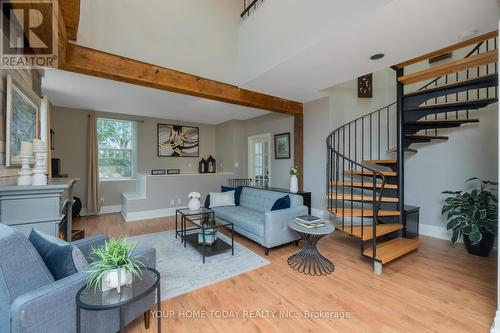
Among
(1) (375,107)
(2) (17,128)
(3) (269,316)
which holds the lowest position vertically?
(3) (269,316)

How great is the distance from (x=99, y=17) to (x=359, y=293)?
13.7 feet

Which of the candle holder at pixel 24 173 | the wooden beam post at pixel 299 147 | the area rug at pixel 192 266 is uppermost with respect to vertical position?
the wooden beam post at pixel 299 147

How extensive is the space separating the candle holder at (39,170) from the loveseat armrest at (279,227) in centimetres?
241

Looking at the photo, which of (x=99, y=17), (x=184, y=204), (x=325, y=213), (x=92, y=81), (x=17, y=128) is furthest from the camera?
(x=184, y=204)

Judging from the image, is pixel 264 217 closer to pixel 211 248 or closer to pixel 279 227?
pixel 279 227

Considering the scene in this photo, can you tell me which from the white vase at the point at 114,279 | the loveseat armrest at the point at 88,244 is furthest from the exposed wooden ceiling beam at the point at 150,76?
the white vase at the point at 114,279

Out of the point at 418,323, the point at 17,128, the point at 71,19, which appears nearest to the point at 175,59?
the point at 71,19

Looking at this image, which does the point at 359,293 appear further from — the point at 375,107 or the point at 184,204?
the point at 184,204

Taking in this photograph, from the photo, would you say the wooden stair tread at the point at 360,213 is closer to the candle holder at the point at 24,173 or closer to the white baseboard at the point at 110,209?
the candle holder at the point at 24,173

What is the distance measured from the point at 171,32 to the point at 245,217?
2904 mm

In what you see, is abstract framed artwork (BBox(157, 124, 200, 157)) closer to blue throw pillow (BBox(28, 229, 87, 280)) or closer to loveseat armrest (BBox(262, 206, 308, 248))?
loveseat armrest (BBox(262, 206, 308, 248))

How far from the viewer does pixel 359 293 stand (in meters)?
2.18

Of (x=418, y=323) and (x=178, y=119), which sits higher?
(x=178, y=119)

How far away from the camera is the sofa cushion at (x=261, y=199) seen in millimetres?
3442
